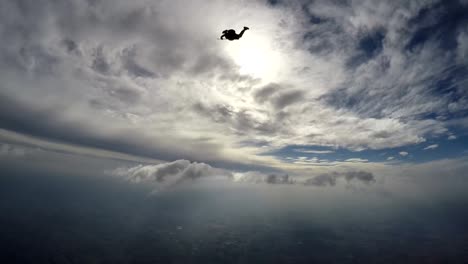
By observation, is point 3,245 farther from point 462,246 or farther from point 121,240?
point 462,246

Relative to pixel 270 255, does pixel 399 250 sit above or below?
above

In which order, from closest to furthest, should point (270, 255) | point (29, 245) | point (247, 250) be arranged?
point (29, 245) → point (270, 255) → point (247, 250)

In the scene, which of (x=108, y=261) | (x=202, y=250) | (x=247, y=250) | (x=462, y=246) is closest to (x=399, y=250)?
(x=462, y=246)

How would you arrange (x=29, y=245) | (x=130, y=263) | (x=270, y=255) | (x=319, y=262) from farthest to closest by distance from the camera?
(x=270, y=255), (x=319, y=262), (x=29, y=245), (x=130, y=263)

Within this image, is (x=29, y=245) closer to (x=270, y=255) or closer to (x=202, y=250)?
(x=202, y=250)

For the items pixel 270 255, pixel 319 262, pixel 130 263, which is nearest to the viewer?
pixel 130 263

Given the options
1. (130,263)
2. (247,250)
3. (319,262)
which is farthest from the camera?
(247,250)

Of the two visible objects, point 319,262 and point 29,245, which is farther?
point 319,262

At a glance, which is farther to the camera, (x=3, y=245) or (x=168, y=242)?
(x=168, y=242)

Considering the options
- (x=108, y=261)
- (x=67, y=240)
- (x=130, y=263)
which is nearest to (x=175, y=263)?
(x=130, y=263)
